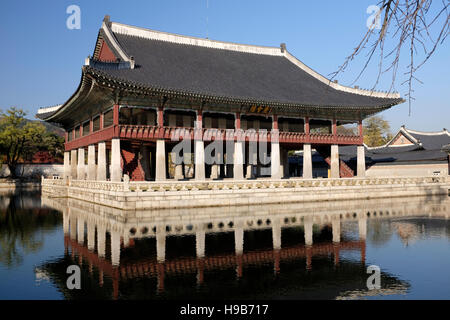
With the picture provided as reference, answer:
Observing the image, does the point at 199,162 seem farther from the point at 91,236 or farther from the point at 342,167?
the point at 342,167

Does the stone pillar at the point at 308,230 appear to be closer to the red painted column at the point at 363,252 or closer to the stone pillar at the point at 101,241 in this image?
the red painted column at the point at 363,252

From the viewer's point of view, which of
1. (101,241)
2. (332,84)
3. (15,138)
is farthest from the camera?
(15,138)

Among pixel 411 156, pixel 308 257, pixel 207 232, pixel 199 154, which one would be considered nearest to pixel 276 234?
pixel 207 232

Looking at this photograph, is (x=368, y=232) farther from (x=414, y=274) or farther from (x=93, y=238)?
(x=93, y=238)

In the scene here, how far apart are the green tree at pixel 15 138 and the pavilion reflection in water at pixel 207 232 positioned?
39794mm

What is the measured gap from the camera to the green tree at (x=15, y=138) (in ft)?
192

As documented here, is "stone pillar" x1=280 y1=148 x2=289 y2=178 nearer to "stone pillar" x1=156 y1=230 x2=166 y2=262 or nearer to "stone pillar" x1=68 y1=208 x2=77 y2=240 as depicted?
"stone pillar" x1=68 y1=208 x2=77 y2=240

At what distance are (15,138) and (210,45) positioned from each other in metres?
37.5

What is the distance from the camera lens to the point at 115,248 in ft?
42.7

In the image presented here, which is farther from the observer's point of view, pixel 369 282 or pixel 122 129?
pixel 122 129

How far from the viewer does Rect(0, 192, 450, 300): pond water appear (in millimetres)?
8477
